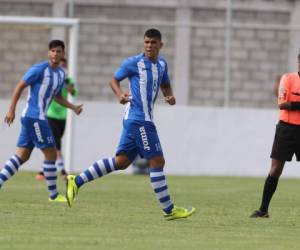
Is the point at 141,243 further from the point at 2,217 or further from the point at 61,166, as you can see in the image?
the point at 61,166

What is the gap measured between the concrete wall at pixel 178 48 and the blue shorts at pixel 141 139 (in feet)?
48.7

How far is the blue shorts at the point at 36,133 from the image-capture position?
14914mm

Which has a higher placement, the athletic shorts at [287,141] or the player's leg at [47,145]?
the athletic shorts at [287,141]

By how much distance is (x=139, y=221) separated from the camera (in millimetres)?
12203

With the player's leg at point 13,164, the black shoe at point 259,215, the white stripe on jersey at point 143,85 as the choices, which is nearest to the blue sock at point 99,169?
the white stripe on jersey at point 143,85

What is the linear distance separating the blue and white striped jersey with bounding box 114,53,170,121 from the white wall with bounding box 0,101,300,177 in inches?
448

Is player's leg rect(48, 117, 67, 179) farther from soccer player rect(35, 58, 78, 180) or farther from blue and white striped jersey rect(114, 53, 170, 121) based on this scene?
blue and white striped jersey rect(114, 53, 170, 121)

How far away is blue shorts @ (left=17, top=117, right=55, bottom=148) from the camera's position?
14914 mm

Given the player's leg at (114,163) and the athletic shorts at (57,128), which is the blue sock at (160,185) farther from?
the athletic shorts at (57,128)

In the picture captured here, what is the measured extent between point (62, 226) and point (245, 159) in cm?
1285

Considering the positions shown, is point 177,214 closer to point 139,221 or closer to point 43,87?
point 139,221

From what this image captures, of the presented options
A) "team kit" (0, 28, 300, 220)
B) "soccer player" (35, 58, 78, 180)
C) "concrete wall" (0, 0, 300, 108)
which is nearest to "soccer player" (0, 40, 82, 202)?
"team kit" (0, 28, 300, 220)

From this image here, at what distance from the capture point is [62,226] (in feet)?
37.3

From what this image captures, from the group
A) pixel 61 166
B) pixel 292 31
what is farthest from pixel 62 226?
pixel 292 31
